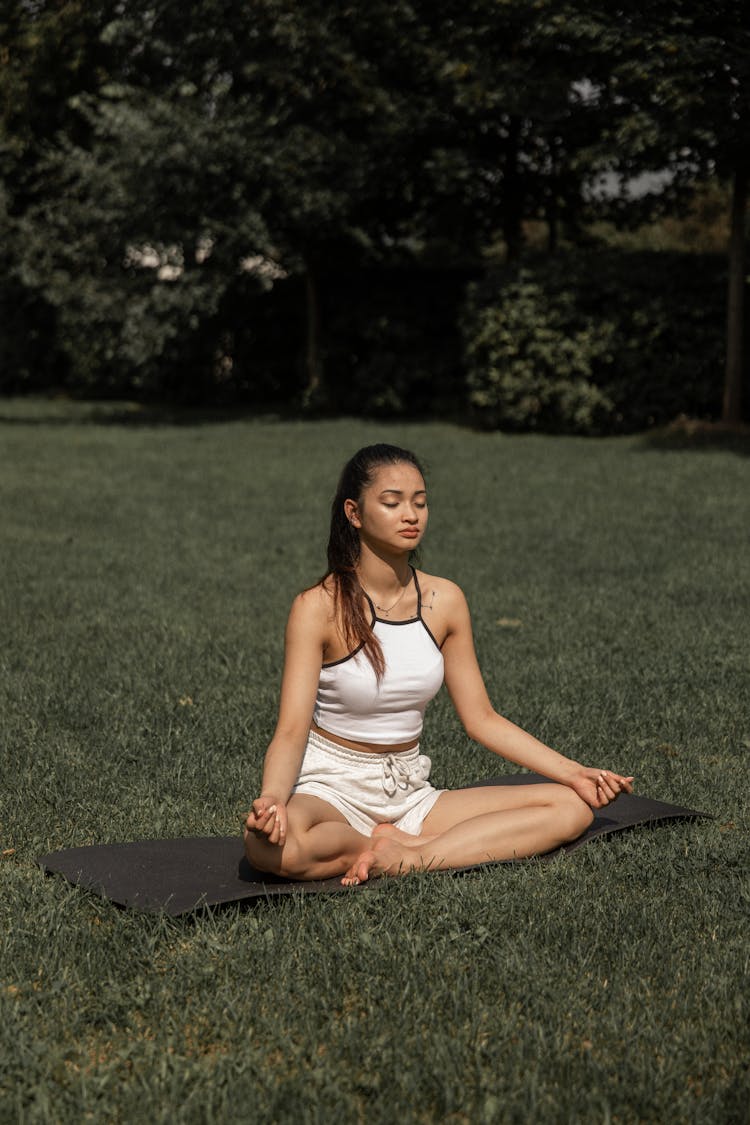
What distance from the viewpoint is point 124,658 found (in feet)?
23.2

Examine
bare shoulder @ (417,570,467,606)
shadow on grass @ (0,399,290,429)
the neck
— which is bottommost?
bare shoulder @ (417,570,467,606)

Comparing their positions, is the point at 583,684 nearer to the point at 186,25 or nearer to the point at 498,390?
the point at 498,390

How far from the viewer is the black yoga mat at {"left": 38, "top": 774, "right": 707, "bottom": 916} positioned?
153 inches

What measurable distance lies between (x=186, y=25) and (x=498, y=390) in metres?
7.83

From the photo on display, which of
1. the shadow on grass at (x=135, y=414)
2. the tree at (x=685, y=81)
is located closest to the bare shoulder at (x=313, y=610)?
the tree at (x=685, y=81)

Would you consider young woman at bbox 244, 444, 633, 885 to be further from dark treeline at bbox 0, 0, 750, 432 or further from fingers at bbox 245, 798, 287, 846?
dark treeline at bbox 0, 0, 750, 432

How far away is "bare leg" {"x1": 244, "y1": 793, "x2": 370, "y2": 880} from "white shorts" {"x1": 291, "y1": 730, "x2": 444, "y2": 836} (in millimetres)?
77

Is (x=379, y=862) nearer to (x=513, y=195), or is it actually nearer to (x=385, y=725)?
(x=385, y=725)

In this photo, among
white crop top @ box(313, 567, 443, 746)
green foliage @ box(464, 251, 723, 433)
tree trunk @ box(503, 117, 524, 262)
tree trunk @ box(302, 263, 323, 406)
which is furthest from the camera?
tree trunk @ box(302, 263, 323, 406)

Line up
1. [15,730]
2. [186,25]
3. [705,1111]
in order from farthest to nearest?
[186,25] → [15,730] → [705,1111]

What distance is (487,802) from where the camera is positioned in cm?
441

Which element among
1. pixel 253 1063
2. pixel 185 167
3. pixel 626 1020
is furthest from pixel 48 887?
pixel 185 167

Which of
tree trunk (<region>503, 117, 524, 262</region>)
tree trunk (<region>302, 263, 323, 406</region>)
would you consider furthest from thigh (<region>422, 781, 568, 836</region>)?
tree trunk (<region>302, 263, 323, 406</region>)

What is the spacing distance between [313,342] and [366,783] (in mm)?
20169
